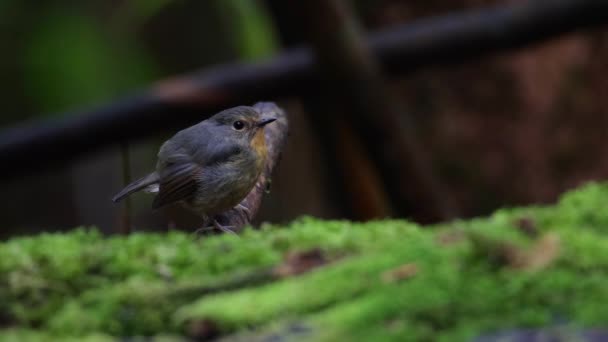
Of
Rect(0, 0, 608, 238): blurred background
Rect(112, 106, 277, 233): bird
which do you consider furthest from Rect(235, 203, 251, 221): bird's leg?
Rect(0, 0, 608, 238): blurred background

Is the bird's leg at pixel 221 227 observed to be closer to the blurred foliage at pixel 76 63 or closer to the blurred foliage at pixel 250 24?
the blurred foliage at pixel 250 24

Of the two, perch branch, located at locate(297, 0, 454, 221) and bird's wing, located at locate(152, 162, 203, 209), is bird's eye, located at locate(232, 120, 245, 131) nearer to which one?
bird's wing, located at locate(152, 162, 203, 209)

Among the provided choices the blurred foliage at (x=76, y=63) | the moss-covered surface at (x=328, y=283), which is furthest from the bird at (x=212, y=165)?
the blurred foliage at (x=76, y=63)

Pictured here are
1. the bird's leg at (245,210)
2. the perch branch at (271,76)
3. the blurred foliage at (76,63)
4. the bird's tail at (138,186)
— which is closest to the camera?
the bird's leg at (245,210)

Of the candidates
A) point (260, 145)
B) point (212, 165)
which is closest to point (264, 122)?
point (260, 145)

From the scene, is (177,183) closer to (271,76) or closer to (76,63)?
(271,76)

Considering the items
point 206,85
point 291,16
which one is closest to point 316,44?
point 291,16
